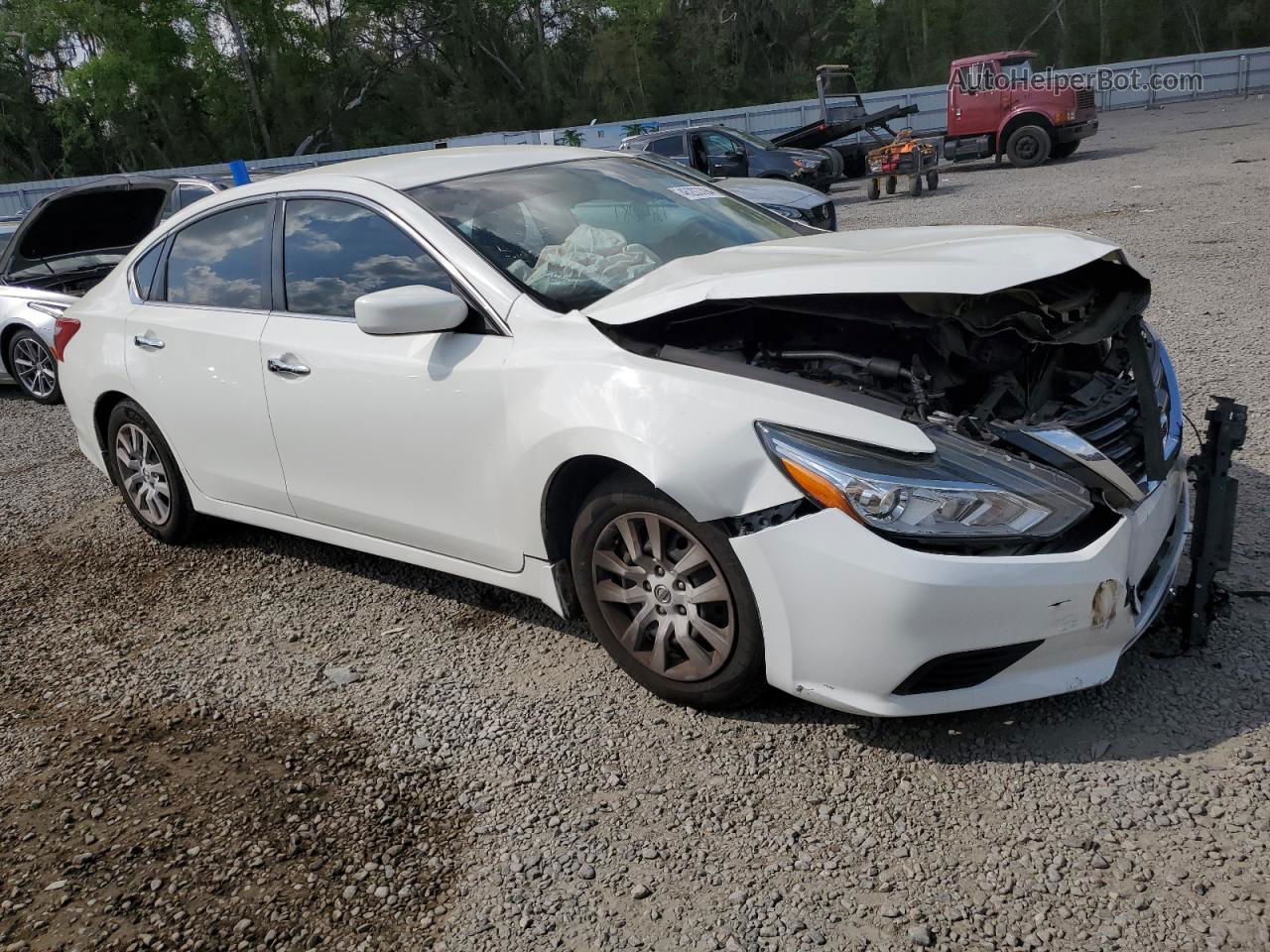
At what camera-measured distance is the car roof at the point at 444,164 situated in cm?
400

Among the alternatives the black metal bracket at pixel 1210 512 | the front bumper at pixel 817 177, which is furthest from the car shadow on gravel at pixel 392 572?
the front bumper at pixel 817 177

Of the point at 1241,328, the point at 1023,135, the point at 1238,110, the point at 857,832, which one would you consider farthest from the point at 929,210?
the point at 1238,110

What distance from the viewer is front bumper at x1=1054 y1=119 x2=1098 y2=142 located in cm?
1975

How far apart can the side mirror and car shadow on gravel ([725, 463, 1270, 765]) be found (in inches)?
59.6

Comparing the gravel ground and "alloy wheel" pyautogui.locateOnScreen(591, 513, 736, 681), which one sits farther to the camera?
"alloy wheel" pyautogui.locateOnScreen(591, 513, 736, 681)

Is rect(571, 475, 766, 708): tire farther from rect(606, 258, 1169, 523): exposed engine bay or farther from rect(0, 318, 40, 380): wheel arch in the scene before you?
rect(0, 318, 40, 380): wheel arch

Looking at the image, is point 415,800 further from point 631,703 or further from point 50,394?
point 50,394

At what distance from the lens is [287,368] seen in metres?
3.98

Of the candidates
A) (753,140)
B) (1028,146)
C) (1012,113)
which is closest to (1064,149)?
(1028,146)

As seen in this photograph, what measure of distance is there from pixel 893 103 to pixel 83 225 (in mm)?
26508

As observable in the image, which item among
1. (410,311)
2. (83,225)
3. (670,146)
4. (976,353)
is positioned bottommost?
(976,353)

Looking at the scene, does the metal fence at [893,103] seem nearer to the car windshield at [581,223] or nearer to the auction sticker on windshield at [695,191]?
the auction sticker on windshield at [695,191]

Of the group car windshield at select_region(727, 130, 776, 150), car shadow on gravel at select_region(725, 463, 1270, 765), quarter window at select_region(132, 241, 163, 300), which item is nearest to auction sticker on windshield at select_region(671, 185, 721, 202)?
car shadow on gravel at select_region(725, 463, 1270, 765)

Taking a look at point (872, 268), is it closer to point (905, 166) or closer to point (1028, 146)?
point (905, 166)
